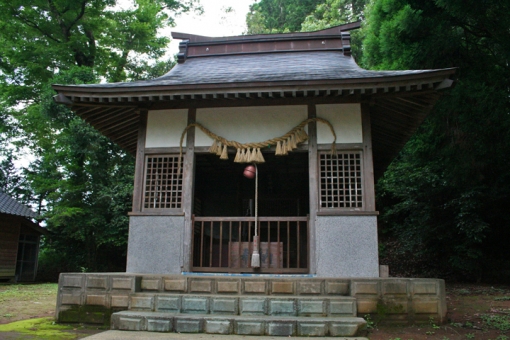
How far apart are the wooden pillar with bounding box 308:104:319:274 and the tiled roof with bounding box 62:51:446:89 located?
842 millimetres

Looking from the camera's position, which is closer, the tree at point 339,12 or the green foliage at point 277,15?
the tree at point 339,12

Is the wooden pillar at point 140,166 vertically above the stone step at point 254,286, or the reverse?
the wooden pillar at point 140,166

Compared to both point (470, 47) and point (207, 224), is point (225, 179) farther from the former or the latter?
point (470, 47)

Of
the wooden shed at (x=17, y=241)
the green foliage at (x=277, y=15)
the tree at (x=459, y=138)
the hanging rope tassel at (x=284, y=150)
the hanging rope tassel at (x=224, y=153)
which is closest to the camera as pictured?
the hanging rope tassel at (x=284, y=150)

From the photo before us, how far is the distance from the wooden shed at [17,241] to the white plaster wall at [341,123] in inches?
533

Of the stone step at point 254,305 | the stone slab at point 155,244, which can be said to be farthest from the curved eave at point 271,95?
the stone step at point 254,305

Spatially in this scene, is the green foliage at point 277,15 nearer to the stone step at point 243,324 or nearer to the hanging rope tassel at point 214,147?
the hanging rope tassel at point 214,147

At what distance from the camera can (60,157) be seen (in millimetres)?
18047

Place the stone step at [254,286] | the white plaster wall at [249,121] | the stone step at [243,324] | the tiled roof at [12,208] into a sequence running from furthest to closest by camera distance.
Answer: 1. the tiled roof at [12,208]
2. the white plaster wall at [249,121]
3. the stone step at [254,286]
4. the stone step at [243,324]

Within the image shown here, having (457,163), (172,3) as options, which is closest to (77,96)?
(457,163)

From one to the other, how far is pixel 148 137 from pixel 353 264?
4209 mm

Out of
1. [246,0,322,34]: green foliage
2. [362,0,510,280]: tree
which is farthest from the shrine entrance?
[246,0,322,34]: green foliage

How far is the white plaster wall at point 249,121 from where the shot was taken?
7.20 metres

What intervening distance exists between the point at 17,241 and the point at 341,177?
15264 mm
